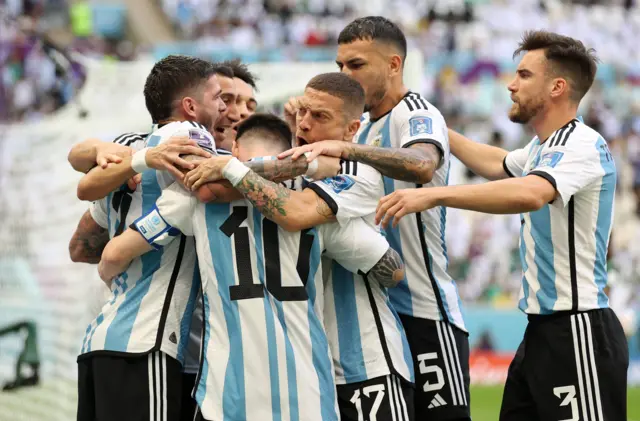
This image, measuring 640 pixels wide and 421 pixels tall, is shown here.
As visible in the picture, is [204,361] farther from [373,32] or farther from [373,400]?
[373,32]

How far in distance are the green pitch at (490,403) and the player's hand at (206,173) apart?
743cm

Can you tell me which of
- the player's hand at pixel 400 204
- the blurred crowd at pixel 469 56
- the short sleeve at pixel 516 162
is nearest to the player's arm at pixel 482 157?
the short sleeve at pixel 516 162

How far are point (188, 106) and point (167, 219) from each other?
66cm

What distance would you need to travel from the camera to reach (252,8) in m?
23.3

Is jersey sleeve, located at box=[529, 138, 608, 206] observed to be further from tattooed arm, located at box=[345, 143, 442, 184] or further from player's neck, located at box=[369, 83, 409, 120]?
player's neck, located at box=[369, 83, 409, 120]

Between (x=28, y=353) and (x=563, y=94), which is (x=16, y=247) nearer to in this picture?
(x=28, y=353)

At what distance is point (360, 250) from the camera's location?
4.38 meters

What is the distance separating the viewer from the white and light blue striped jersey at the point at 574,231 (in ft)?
16.2

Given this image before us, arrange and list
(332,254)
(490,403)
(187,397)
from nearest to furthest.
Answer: (332,254) → (187,397) → (490,403)

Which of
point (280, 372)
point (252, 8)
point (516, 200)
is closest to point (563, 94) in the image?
point (516, 200)

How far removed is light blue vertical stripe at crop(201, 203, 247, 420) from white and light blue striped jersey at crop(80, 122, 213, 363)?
0.35 m

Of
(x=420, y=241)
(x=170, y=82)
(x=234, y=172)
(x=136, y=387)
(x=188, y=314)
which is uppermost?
(x=170, y=82)

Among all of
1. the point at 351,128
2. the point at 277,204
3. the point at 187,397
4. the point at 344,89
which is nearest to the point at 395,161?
the point at 351,128

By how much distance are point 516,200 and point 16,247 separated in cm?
631
